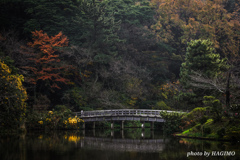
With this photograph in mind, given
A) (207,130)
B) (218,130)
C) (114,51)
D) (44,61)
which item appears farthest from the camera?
(114,51)

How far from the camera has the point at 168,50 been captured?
2172 inches

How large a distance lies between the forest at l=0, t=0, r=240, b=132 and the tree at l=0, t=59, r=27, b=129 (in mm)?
2930

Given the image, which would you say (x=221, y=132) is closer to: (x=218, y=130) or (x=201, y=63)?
(x=218, y=130)

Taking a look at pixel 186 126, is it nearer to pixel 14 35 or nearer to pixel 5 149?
pixel 5 149

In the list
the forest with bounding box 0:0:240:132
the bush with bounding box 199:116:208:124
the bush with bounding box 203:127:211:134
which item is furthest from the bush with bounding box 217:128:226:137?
the forest with bounding box 0:0:240:132

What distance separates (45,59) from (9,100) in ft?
43.9

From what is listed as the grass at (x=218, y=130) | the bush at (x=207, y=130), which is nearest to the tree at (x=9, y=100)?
the grass at (x=218, y=130)

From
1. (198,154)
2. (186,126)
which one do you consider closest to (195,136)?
(186,126)

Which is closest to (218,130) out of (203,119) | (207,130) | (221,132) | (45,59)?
(221,132)

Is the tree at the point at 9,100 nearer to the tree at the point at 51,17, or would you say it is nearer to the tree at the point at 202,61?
the tree at the point at 51,17

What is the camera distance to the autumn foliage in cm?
4131

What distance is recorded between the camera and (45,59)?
41.2 metres

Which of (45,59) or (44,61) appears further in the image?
(44,61)

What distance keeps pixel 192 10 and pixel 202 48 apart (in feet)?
60.1
